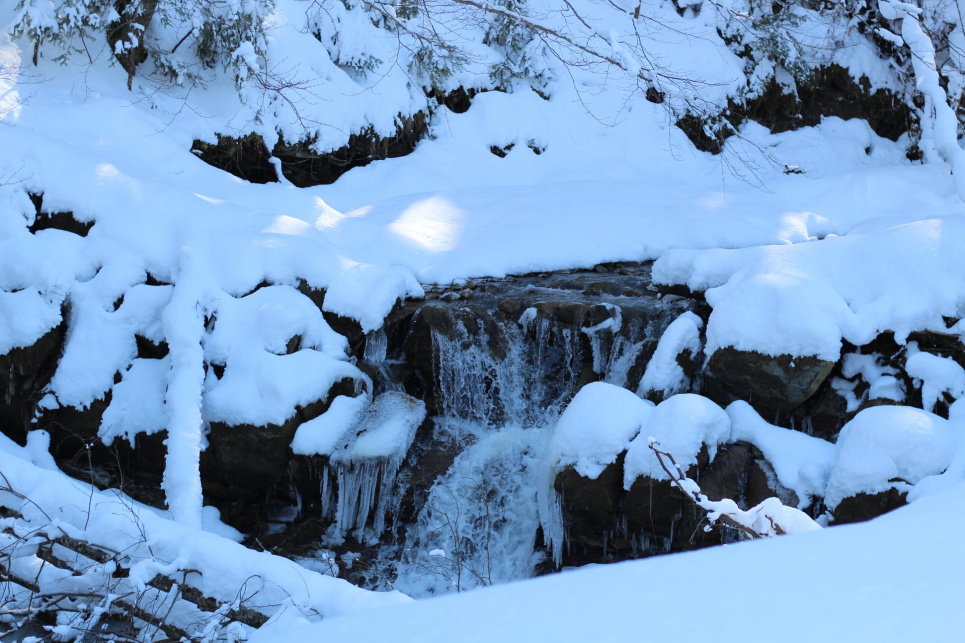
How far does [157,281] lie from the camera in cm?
580

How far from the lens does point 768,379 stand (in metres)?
5.00

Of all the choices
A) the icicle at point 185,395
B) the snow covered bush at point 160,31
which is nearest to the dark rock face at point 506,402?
the icicle at point 185,395

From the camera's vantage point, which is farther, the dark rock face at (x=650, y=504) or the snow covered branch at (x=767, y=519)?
the dark rock face at (x=650, y=504)

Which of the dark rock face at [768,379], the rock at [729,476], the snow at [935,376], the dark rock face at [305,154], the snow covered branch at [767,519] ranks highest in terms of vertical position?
the snow covered branch at [767,519]

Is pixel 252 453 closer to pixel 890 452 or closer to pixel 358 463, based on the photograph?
pixel 358 463

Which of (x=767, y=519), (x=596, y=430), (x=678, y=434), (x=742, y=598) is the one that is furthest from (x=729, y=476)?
(x=742, y=598)

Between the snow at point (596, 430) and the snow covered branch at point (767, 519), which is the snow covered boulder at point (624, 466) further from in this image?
the snow covered branch at point (767, 519)

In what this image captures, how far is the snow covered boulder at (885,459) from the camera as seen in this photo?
4211mm

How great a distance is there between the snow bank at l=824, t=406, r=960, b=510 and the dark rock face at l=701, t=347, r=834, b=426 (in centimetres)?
53

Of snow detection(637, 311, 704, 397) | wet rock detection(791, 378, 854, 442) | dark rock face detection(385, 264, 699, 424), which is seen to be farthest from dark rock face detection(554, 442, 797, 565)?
dark rock face detection(385, 264, 699, 424)

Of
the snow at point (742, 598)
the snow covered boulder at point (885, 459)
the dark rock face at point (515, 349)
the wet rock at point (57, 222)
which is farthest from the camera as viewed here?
the wet rock at point (57, 222)

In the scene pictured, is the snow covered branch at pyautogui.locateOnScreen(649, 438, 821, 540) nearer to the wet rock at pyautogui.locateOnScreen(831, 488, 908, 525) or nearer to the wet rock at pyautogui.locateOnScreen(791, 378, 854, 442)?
the wet rock at pyautogui.locateOnScreen(831, 488, 908, 525)

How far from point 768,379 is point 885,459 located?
0.93 meters

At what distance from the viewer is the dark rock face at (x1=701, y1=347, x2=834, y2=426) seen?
496cm
